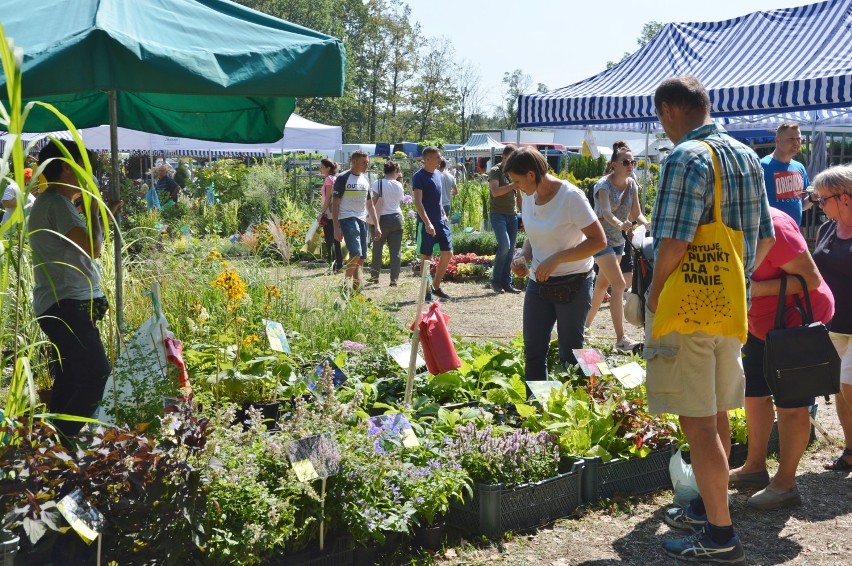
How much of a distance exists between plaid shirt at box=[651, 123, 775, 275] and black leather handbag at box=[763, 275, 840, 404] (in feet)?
2.19

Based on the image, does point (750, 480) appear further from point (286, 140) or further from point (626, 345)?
point (286, 140)

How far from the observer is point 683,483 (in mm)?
3924

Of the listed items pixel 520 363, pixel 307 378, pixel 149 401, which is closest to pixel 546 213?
pixel 520 363

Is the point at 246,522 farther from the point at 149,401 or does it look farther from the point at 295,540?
the point at 149,401

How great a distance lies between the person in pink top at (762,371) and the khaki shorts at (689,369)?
29.1 inches

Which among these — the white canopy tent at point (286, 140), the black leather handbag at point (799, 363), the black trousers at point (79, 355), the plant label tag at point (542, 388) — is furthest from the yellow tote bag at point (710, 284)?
the white canopy tent at point (286, 140)

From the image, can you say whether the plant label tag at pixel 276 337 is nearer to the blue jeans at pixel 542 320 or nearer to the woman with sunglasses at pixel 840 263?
the blue jeans at pixel 542 320

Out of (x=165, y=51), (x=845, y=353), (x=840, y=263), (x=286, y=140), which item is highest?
(x=286, y=140)

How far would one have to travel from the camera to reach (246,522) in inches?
118

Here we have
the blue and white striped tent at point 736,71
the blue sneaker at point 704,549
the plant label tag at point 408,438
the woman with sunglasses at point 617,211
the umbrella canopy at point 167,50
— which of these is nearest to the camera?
the umbrella canopy at point 167,50

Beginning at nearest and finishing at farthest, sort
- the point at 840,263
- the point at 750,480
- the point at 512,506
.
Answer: the point at 512,506 < the point at 750,480 < the point at 840,263

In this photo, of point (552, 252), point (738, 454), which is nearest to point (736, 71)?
point (552, 252)

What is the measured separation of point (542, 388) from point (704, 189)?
1766mm

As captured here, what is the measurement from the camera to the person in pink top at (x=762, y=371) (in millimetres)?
3996
